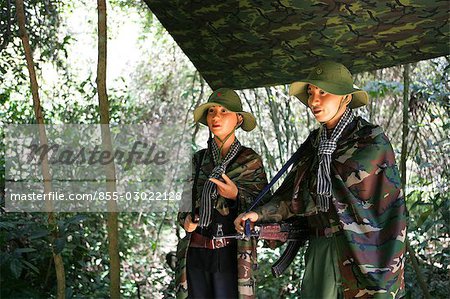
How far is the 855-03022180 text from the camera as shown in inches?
165

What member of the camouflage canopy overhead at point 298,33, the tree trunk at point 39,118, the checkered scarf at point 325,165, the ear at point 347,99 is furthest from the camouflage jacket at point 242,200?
the tree trunk at point 39,118

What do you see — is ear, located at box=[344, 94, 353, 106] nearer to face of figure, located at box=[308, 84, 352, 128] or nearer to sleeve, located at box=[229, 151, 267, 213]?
face of figure, located at box=[308, 84, 352, 128]

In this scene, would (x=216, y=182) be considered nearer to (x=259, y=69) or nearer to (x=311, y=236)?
(x=311, y=236)

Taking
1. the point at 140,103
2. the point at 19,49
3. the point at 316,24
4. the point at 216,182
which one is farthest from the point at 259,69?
the point at 140,103

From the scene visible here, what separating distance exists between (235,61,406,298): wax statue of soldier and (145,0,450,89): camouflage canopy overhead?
537mm

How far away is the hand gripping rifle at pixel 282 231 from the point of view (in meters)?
2.13

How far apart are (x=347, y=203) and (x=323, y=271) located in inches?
9.8

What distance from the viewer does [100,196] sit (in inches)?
188

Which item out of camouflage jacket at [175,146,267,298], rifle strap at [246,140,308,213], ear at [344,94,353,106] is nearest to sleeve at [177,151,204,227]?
camouflage jacket at [175,146,267,298]

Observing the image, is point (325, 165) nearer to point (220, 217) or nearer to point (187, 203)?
point (220, 217)

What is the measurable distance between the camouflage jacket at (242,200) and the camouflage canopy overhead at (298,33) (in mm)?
637

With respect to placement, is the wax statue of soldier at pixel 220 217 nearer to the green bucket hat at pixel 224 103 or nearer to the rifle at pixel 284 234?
the green bucket hat at pixel 224 103

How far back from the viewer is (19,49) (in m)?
4.22

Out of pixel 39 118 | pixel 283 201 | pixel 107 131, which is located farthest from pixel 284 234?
pixel 39 118
